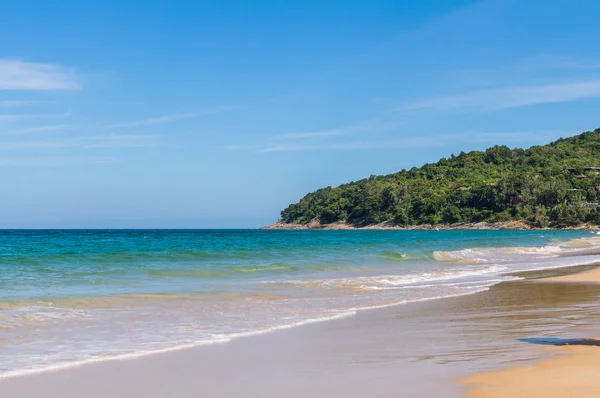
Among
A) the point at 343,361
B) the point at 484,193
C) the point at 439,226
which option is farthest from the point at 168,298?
the point at 439,226

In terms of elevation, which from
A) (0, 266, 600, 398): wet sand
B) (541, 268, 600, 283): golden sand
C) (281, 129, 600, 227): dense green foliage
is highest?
(281, 129, 600, 227): dense green foliage

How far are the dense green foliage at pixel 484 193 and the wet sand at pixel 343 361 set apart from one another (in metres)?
109

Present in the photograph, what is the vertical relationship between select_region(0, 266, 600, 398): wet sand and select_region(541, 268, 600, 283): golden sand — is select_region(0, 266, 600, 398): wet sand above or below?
above

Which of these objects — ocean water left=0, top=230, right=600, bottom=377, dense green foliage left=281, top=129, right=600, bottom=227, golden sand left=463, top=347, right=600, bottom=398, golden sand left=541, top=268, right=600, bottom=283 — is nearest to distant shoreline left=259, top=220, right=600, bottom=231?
dense green foliage left=281, top=129, right=600, bottom=227

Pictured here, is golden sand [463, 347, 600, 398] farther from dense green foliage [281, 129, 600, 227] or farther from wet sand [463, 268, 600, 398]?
dense green foliage [281, 129, 600, 227]

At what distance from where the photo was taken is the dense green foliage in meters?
117

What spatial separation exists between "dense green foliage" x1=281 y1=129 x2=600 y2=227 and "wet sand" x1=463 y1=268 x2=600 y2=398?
367 ft

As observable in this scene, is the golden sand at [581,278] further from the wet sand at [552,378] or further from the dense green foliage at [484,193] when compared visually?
the dense green foliage at [484,193]

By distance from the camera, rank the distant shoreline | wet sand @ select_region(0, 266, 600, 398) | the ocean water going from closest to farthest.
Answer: wet sand @ select_region(0, 266, 600, 398), the ocean water, the distant shoreline

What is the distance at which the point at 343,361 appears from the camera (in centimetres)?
768

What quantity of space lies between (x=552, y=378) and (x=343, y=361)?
2485 mm

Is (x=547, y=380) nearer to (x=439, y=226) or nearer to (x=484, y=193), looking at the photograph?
(x=484, y=193)

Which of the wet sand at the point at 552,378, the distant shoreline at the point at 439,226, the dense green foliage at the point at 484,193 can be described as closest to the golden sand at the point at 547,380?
the wet sand at the point at 552,378

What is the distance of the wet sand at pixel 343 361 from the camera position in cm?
636
